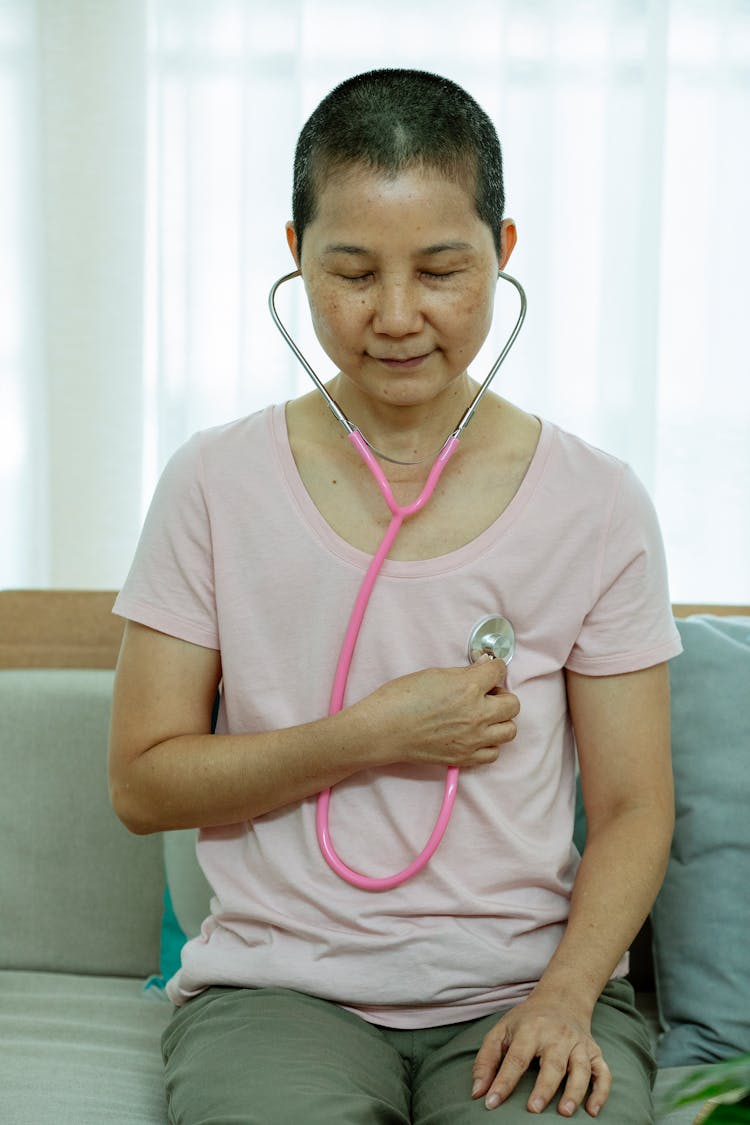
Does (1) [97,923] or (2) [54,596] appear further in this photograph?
(2) [54,596]

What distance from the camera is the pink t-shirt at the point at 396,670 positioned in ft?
3.94

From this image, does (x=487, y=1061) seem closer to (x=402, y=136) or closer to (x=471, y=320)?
(x=471, y=320)

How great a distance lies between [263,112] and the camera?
2697 millimetres

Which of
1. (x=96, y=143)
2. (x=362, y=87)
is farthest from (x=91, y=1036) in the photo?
(x=96, y=143)

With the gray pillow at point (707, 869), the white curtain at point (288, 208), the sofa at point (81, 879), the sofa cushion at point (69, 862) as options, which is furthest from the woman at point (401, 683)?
the white curtain at point (288, 208)

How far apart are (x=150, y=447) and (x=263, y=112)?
747mm

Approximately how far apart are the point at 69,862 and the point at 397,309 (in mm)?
917

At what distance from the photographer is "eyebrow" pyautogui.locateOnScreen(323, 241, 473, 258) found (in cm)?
112

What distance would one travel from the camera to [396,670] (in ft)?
4.03

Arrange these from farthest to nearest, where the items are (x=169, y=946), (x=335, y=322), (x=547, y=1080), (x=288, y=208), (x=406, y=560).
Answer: (x=288, y=208) → (x=169, y=946) → (x=406, y=560) → (x=335, y=322) → (x=547, y=1080)

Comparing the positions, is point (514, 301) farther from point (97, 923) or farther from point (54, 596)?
point (97, 923)

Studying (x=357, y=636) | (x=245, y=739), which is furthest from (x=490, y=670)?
(x=245, y=739)

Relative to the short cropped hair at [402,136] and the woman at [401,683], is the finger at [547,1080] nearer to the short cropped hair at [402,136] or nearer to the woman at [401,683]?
the woman at [401,683]

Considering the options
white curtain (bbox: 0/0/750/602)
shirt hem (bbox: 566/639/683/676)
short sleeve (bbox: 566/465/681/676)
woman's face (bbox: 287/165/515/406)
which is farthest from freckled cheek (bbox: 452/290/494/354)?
white curtain (bbox: 0/0/750/602)
